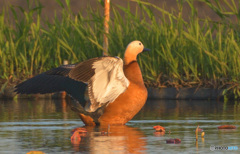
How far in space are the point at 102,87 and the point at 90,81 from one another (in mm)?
217

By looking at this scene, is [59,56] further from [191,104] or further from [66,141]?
[66,141]

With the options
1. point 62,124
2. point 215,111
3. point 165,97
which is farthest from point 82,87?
point 165,97

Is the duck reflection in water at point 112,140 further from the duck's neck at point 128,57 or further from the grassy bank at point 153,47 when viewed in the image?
the grassy bank at point 153,47

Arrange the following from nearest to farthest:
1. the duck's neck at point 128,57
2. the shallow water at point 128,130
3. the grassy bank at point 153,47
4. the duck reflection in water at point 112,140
Result: the duck reflection in water at point 112,140, the shallow water at point 128,130, the duck's neck at point 128,57, the grassy bank at point 153,47

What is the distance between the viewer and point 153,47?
643 inches

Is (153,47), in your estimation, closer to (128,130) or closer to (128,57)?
(128,57)

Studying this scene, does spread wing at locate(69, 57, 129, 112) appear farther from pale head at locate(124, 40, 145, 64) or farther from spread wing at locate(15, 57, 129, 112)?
pale head at locate(124, 40, 145, 64)

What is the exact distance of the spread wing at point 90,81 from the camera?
32.9ft

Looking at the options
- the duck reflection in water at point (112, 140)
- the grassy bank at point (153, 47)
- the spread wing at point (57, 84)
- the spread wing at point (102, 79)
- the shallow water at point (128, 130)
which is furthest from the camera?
the grassy bank at point (153, 47)

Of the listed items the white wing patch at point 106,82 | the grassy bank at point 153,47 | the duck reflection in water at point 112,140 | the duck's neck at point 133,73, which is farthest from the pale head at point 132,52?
the grassy bank at point 153,47

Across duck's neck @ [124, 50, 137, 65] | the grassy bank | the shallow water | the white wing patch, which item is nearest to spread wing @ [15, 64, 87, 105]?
the white wing patch

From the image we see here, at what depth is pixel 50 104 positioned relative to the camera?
15.2 metres

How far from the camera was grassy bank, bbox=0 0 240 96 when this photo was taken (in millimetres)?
15695

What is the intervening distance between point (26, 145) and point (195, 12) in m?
9.39
